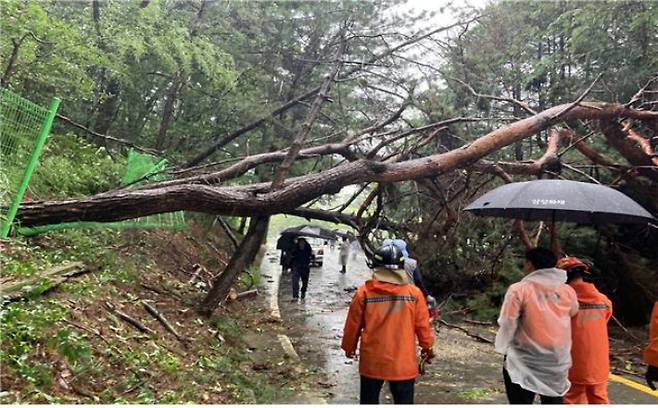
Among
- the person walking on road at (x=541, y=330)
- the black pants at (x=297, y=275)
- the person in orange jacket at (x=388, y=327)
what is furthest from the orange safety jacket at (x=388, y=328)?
the black pants at (x=297, y=275)

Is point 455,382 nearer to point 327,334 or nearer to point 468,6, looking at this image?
point 327,334

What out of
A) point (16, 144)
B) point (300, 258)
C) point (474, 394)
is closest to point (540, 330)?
point (474, 394)

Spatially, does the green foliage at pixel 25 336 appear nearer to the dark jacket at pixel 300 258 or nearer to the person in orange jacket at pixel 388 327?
the person in orange jacket at pixel 388 327

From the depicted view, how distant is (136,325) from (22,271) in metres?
1.34

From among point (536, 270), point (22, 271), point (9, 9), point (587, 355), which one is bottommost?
point (22, 271)

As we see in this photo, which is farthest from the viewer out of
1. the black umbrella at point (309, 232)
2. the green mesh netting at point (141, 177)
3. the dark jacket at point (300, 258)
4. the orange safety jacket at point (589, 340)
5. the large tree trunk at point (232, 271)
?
the black umbrella at point (309, 232)

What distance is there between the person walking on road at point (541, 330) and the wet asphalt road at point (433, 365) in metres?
1.96

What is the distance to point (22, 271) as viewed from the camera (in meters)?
4.83

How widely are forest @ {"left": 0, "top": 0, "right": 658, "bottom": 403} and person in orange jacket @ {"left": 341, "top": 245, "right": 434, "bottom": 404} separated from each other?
1.93m

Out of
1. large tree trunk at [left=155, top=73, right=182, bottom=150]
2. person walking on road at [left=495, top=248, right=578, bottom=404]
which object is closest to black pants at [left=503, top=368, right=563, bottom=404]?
person walking on road at [left=495, top=248, right=578, bottom=404]

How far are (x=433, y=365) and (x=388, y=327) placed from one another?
12.2 feet

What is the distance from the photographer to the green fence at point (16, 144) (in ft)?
17.1

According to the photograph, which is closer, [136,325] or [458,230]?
[136,325]

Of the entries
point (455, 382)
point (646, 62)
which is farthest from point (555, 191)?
point (646, 62)
